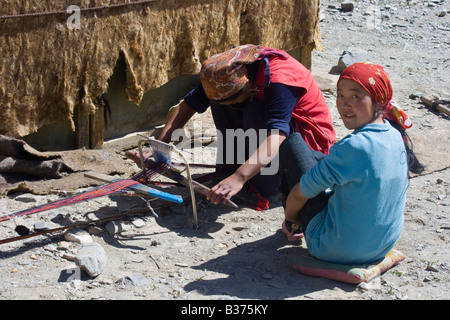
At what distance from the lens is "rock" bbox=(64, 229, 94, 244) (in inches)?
154

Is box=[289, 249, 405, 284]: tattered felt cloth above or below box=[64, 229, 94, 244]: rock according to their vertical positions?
above

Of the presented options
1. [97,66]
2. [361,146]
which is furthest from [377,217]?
[97,66]

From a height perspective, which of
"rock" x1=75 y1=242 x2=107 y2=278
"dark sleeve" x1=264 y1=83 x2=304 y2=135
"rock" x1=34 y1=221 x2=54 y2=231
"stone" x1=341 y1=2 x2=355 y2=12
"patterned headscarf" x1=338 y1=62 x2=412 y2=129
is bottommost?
"rock" x1=34 y1=221 x2=54 y2=231

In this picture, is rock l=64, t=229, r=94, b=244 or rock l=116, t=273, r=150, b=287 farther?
rock l=64, t=229, r=94, b=244

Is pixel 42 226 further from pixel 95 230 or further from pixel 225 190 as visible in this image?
pixel 225 190

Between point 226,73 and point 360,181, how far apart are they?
4.05ft

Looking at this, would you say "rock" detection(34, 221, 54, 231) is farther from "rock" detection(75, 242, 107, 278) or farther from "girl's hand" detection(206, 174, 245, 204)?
"girl's hand" detection(206, 174, 245, 204)

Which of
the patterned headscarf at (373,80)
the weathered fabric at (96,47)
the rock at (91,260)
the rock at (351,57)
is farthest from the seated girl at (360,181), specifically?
the rock at (351,57)

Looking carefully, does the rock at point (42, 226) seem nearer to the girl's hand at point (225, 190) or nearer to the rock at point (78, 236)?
the rock at point (78, 236)

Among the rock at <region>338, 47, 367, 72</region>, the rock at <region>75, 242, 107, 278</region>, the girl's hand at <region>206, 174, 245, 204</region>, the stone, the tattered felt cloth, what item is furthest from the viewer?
the stone

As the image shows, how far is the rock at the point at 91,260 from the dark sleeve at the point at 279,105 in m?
1.32

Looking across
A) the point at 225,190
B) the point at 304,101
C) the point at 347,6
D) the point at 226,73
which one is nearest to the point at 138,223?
the point at 225,190

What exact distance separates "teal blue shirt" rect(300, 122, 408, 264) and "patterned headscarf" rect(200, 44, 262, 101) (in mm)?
994

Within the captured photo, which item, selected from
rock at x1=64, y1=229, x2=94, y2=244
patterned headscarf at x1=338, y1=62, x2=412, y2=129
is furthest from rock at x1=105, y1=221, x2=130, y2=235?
patterned headscarf at x1=338, y1=62, x2=412, y2=129
